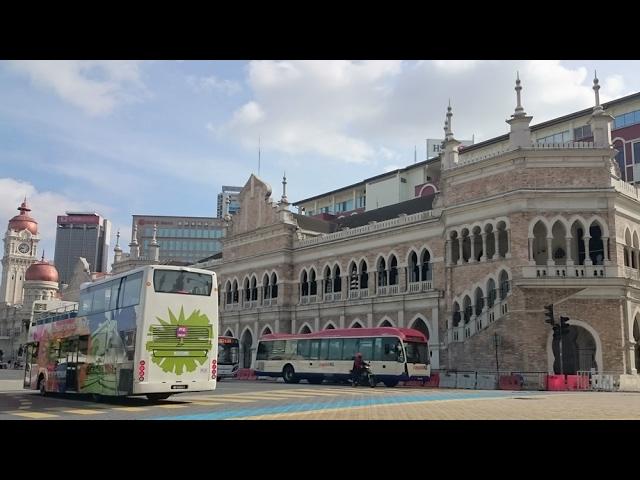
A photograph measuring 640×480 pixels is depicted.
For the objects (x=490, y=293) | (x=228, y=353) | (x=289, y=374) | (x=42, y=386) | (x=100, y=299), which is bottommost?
(x=42, y=386)

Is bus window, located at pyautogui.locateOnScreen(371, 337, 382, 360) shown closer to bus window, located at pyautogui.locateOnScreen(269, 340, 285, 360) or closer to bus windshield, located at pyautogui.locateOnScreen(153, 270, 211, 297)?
bus window, located at pyautogui.locateOnScreen(269, 340, 285, 360)

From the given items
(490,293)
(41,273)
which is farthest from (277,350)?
(41,273)

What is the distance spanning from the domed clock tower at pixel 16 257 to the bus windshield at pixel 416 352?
3416 inches

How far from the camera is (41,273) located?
3602 inches

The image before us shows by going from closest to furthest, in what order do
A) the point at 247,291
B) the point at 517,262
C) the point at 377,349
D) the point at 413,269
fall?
the point at 377,349 → the point at 517,262 → the point at 413,269 → the point at 247,291

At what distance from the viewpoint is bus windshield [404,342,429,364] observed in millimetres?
27875

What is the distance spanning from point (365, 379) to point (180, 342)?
1456 cm

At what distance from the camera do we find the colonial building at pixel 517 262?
27.8 metres

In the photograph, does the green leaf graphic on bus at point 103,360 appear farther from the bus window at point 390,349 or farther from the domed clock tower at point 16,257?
the domed clock tower at point 16,257

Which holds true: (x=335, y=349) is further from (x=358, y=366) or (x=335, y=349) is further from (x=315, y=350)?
(x=358, y=366)

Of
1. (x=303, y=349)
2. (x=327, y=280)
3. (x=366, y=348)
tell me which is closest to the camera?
(x=366, y=348)

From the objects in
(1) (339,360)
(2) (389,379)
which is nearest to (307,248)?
(1) (339,360)
